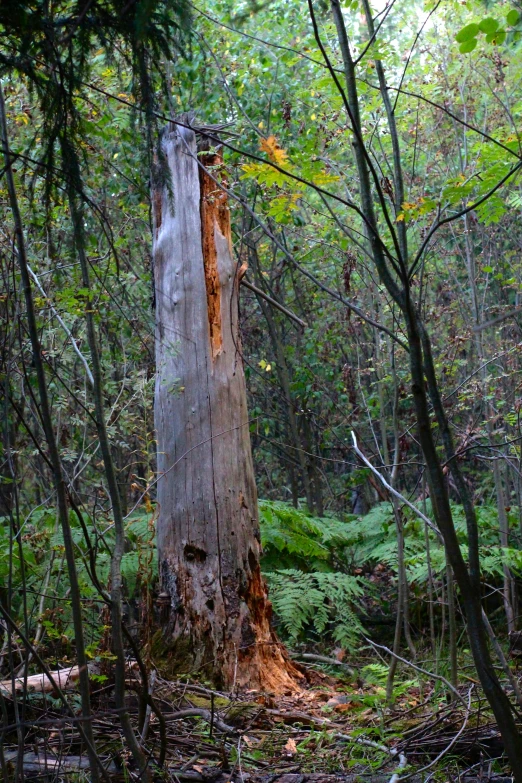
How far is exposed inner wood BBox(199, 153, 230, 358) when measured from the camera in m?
4.81

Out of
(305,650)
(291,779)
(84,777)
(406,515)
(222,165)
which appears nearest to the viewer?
(84,777)

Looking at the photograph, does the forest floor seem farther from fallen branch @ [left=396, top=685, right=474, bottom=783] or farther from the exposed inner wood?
the exposed inner wood

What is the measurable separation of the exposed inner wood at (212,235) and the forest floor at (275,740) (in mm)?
2287

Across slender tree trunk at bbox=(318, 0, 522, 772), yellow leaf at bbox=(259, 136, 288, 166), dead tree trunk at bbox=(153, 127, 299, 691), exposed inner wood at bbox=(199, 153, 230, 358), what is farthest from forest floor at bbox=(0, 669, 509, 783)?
exposed inner wood at bbox=(199, 153, 230, 358)

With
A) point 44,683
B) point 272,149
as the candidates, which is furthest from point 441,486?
point 44,683

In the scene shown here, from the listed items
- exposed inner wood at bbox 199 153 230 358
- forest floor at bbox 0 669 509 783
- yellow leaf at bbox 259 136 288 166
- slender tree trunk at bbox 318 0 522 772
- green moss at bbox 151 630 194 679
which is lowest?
forest floor at bbox 0 669 509 783

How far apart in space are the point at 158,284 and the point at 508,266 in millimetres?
4743

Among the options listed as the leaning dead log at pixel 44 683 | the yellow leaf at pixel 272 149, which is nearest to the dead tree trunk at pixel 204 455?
the leaning dead log at pixel 44 683

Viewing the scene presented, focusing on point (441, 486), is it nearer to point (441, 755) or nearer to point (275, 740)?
point (441, 755)

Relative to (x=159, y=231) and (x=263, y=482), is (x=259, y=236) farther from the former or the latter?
→ (x=263, y=482)

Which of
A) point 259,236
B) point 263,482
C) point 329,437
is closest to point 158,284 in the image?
point 259,236

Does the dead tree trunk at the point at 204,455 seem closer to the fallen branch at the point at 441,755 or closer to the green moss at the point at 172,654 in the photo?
the green moss at the point at 172,654

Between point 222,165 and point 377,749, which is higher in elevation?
point 222,165

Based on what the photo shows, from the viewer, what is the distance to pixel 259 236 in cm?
909
